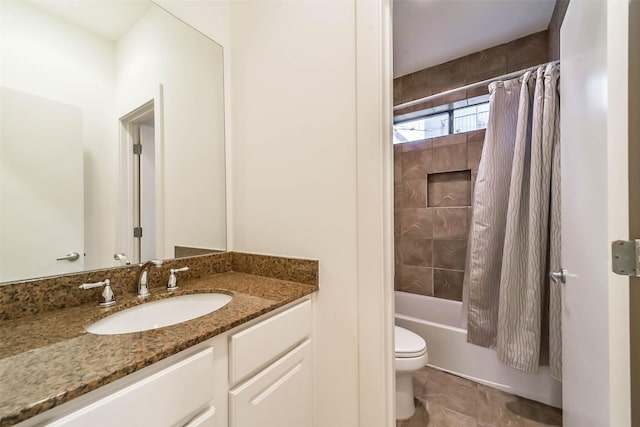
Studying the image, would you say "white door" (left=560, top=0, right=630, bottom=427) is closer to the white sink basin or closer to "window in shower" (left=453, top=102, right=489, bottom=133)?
"window in shower" (left=453, top=102, right=489, bottom=133)

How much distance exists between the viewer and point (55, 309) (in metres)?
0.79

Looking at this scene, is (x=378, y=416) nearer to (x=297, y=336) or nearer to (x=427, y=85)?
(x=297, y=336)

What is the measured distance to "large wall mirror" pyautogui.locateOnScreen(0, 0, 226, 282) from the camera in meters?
0.75

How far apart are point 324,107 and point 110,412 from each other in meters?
1.07

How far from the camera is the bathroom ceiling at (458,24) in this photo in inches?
60.7

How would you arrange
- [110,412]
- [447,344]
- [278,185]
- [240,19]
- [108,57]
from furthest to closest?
[447,344] → [240,19] → [278,185] → [108,57] → [110,412]

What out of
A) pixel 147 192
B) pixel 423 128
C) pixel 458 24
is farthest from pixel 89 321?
pixel 423 128

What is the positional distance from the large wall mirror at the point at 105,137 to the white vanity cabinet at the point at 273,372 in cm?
61

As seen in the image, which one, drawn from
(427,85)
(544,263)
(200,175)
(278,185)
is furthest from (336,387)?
(427,85)

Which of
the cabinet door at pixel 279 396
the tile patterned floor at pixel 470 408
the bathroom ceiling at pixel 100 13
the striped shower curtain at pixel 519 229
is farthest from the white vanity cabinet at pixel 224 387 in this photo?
the striped shower curtain at pixel 519 229

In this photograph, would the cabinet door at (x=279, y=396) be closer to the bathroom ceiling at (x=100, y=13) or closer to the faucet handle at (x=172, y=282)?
the faucet handle at (x=172, y=282)

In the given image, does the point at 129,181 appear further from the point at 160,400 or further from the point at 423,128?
the point at 423,128

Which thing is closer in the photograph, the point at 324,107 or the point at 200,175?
the point at 324,107

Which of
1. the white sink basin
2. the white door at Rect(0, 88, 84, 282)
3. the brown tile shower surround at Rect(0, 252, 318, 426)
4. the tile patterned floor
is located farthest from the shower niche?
the white door at Rect(0, 88, 84, 282)
